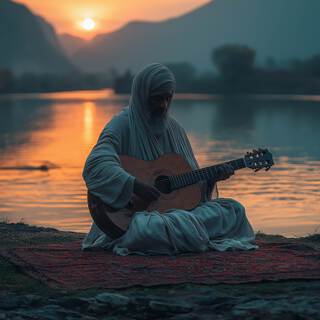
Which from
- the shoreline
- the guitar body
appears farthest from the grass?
the guitar body

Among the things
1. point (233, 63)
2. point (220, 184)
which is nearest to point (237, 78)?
point (233, 63)

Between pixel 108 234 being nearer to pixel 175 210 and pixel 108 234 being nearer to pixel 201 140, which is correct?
pixel 175 210

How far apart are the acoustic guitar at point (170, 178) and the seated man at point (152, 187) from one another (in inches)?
2.5

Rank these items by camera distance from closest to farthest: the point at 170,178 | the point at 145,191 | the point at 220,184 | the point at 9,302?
the point at 9,302, the point at 145,191, the point at 170,178, the point at 220,184

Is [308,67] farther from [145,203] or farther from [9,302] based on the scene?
[9,302]

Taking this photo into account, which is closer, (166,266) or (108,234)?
(166,266)

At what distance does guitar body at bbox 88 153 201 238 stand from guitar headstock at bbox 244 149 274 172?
Answer: 391 millimetres

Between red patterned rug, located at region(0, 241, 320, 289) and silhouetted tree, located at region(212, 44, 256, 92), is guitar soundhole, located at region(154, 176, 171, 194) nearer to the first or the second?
red patterned rug, located at region(0, 241, 320, 289)

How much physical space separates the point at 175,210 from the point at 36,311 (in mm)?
1937

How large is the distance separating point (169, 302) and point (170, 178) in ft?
6.31

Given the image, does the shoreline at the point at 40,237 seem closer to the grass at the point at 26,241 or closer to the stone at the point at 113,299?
the grass at the point at 26,241

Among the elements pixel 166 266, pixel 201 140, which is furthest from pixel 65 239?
pixel 201 140

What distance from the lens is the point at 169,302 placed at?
5000 millimetres

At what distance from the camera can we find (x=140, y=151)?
691 centimetres
